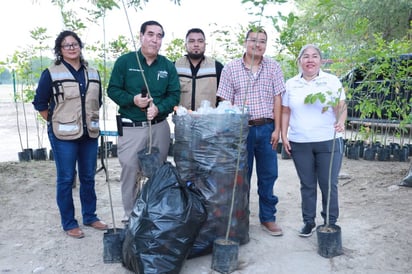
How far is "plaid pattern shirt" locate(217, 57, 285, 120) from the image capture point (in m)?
3.03

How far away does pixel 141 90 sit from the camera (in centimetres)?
291

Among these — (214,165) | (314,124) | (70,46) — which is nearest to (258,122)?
(314,124)

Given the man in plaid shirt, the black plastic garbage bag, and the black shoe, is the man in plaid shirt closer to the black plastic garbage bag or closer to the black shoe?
the black shoe

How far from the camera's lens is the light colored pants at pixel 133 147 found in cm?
305

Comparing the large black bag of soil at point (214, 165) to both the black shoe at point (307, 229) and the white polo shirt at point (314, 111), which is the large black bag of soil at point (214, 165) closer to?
the white polo shirt at point (314, 111)

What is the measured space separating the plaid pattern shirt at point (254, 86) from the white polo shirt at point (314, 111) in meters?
0.16

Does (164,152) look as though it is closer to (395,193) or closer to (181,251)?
(181,251)

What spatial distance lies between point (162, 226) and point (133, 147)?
92 cm

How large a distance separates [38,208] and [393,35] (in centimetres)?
1008

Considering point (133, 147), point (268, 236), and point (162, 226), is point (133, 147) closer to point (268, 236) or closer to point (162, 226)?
point (162, 226)

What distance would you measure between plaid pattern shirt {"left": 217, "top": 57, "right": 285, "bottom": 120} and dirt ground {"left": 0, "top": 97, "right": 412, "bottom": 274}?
3.34 feet

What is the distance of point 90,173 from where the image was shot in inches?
128

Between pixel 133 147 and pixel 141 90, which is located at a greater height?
pixel 141 90

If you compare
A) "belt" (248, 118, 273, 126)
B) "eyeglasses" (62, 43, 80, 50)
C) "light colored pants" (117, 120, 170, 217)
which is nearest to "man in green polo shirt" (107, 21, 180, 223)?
"light colored pants" (117, 120, 170, 217)
